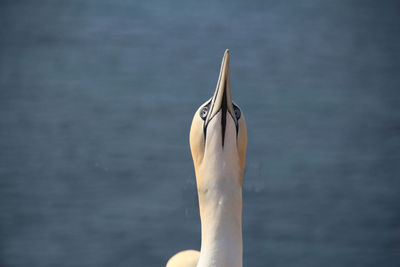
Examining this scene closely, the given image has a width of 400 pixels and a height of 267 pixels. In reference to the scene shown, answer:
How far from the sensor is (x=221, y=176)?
1521mm

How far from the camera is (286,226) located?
10.5 ft

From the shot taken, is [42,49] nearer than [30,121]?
No

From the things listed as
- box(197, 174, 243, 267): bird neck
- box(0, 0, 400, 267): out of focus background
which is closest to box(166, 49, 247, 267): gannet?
box(197, 174, 243, 267): bird neck

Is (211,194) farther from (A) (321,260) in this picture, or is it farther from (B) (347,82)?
(B) (347,82)

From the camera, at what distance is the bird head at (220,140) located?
5.02 ft

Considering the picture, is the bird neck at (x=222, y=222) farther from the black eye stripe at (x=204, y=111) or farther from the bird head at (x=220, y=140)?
the black eye stripe at (x=204, y=111)

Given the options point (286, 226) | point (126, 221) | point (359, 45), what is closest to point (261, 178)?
point (286, 226)

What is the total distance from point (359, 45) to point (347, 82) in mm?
339

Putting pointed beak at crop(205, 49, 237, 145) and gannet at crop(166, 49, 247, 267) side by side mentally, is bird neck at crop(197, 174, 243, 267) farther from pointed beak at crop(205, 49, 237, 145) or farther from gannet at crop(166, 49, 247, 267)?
pointed beak at crop(205, 49, 237, 145)

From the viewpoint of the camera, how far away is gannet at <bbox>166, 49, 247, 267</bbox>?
1.53 meters

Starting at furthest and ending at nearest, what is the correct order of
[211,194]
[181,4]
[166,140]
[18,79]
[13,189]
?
[181,4]
[18,79]
[166,140]
[13,189]
[211,194]

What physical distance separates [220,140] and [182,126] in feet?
6.91

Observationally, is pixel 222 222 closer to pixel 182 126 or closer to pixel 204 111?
pixel 204 111

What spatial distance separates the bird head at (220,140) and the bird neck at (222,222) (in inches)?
0.5
